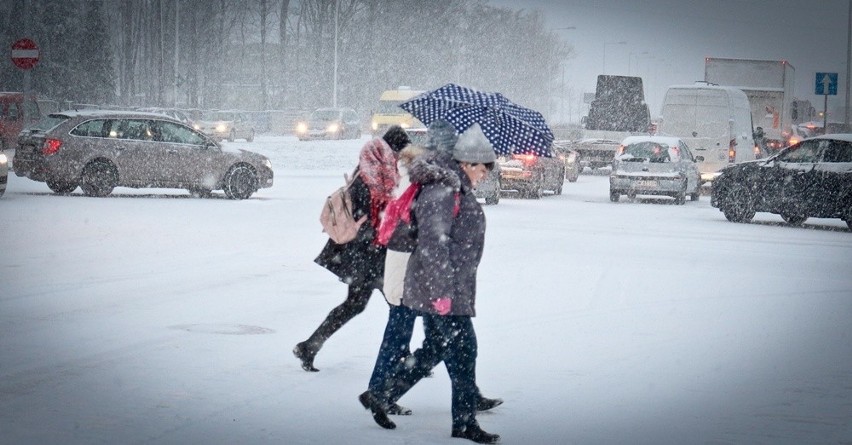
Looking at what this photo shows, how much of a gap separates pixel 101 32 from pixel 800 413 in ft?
218

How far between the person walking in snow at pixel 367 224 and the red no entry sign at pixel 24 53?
2594 centimetres

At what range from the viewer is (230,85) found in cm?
10944

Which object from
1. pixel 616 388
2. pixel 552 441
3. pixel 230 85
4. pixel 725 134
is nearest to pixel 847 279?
pixel 616 388

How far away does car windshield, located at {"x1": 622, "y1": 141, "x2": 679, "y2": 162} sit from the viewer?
28.1 meters

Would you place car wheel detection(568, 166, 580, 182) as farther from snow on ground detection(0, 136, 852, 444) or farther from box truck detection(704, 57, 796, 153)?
snow on ground detection(0, 136, 852, 444)

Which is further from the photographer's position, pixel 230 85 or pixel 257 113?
pixel 230 85

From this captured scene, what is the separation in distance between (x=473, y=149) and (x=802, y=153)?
1738cm

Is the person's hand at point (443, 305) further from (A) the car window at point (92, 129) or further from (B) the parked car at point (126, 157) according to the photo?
(A) the car window at point (92, 129)

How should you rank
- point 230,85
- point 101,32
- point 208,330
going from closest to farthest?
point 208,330, point 101,32, point 230,85

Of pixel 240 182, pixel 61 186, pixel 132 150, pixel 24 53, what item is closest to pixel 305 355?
pixel 132 150

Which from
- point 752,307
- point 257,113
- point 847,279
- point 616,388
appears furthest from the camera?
point 257,113

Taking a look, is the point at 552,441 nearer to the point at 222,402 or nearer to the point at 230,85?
the point at 222,402

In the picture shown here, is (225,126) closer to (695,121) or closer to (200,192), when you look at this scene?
(695,121)

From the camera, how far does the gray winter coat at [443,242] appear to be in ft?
20.4
